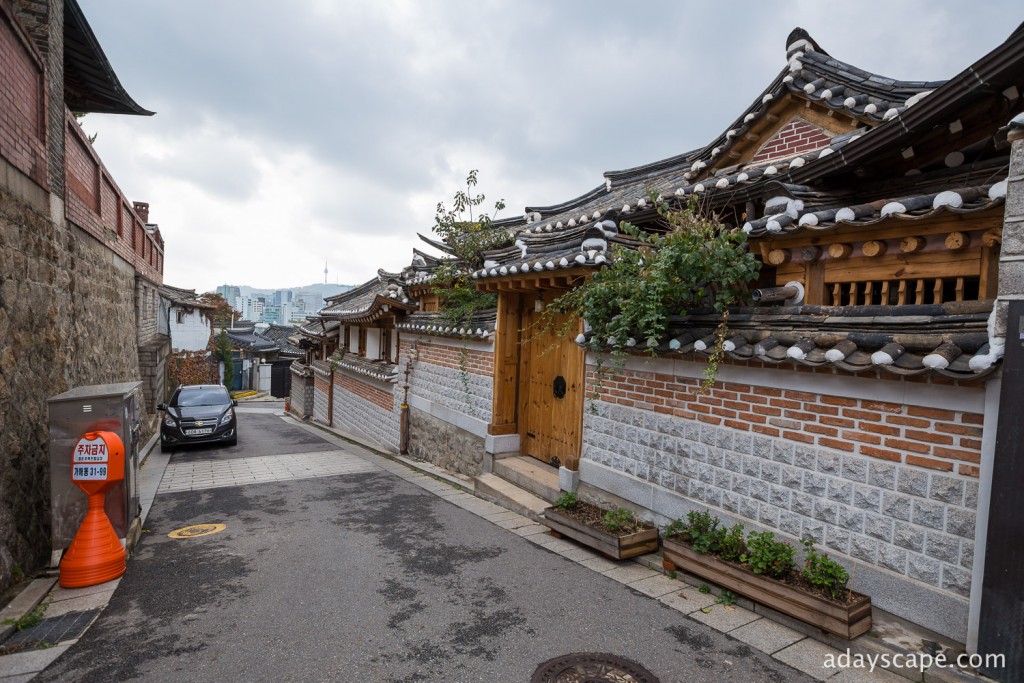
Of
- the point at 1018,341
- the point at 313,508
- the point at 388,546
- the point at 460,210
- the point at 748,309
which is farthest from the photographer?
the point at 460,210

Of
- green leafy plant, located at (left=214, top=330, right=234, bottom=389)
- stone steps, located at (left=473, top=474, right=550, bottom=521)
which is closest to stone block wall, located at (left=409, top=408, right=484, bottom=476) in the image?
stone steps, located at (left=473, top=474, right=550, bottom=521)

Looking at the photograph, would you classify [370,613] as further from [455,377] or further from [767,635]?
[455,377]

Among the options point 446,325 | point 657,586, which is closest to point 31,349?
point 446,325

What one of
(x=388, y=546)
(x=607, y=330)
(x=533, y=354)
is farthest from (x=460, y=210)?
(x=388, y=546)

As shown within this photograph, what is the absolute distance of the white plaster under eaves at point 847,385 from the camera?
3.67 m

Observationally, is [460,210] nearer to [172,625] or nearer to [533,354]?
[533,354]

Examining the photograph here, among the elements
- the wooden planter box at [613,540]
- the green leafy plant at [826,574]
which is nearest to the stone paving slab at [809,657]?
the green leafy plant at [826,574]

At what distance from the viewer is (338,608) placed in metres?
4.83

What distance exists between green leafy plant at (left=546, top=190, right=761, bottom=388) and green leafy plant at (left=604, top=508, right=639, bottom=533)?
5.77 feet

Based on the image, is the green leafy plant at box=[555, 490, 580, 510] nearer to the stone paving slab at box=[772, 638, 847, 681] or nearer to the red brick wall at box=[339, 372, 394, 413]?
the stone paving slab at box=[772, 638, 847, 681]

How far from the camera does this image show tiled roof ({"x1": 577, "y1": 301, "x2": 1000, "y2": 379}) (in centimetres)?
352

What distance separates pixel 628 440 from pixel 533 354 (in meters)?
2.95

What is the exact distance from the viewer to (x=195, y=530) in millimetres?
7004

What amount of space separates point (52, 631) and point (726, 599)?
5.65 meters
